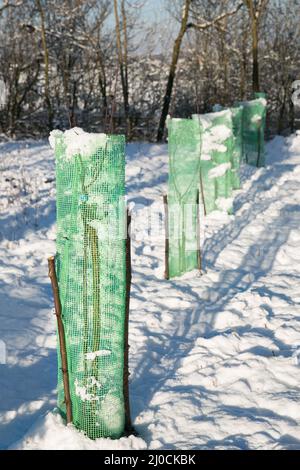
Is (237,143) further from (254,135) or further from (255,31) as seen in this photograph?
(255,31)

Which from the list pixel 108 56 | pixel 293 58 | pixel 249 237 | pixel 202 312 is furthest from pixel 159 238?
pixel 293 58

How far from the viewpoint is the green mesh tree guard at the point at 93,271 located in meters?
3.13

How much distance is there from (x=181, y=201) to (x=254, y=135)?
336 inches

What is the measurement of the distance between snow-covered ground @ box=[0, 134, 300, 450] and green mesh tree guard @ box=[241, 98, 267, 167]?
4.63 metres

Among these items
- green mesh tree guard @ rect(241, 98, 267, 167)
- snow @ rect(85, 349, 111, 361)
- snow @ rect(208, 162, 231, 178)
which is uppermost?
green mesh tree guard @ rect(241, 98, 267, 167)

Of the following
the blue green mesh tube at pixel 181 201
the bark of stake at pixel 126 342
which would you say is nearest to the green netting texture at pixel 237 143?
the blue green mesh tube at pixel 181 201

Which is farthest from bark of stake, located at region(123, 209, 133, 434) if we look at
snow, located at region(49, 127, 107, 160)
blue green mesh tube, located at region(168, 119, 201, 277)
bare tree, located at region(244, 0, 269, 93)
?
bare tree, located at region(244, 0, 269, 93)

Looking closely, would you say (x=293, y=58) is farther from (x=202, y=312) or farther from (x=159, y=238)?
(x=202, y=312)

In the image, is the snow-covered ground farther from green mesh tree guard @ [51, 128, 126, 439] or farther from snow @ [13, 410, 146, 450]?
green mesh tree guard @ [51, 128, 126, 439]

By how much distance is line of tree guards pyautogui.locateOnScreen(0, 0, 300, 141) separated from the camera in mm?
19609

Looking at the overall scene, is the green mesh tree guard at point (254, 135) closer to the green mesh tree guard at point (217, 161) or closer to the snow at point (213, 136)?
the green mesh tree guard at point (217, 161)

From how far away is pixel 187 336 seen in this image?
490 cm

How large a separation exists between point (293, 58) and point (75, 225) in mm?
24784

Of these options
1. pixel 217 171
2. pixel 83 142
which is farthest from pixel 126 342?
pixel 217 171
